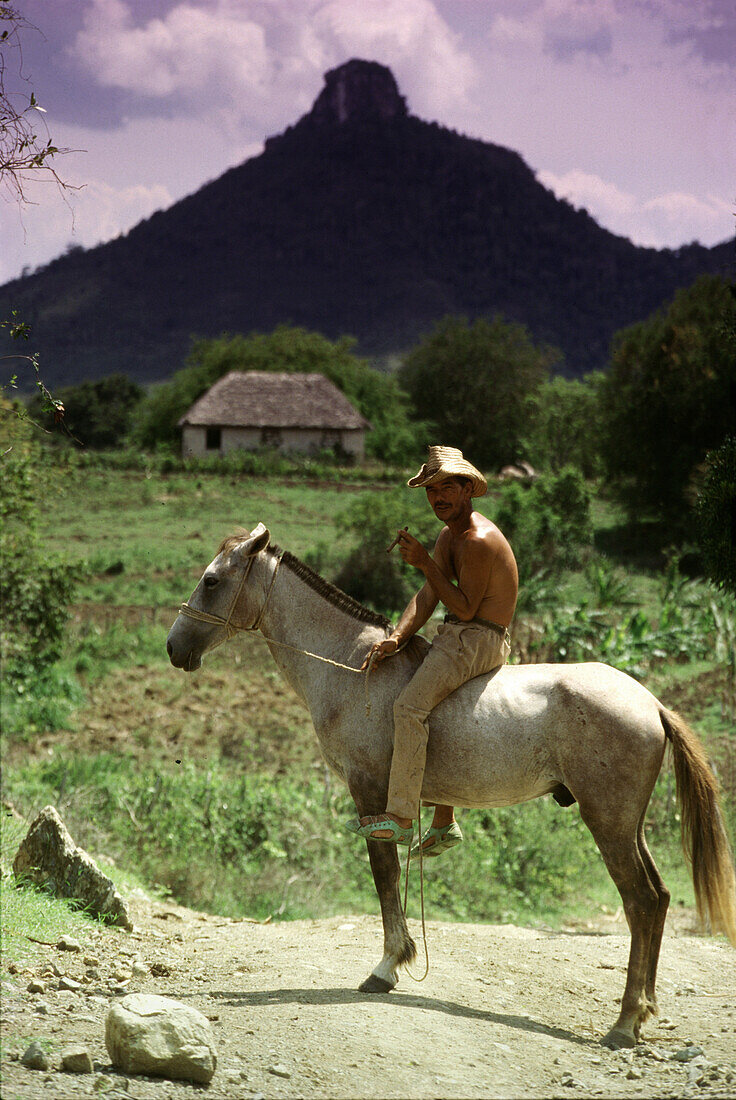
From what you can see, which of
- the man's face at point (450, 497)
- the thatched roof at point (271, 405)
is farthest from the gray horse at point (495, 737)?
the thatched roof at point (271, 405)

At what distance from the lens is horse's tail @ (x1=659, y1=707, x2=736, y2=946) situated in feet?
17.4

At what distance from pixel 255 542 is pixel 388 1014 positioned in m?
2.67

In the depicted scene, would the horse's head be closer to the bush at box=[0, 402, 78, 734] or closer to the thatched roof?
the bush at box=[0, 402, 78, 734]

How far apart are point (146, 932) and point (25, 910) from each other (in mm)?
923

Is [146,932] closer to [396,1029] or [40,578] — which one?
[396,1029]

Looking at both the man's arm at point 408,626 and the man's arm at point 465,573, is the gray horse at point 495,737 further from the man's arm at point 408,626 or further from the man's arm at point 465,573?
the man's arm at point 465,573

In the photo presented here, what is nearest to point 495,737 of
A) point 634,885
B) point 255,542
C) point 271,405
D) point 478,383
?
point 634,885

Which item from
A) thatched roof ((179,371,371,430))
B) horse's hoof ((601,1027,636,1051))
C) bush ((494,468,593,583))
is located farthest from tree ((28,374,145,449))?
horse's hoof ((601,1027,636,1051))

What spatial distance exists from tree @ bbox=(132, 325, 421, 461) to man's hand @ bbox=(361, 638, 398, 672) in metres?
44.4

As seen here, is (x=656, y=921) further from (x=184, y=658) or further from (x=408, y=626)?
(x=184, y=658)

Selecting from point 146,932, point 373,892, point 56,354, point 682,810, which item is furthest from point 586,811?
point 56,354

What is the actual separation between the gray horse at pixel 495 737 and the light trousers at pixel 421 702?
0.14 metres

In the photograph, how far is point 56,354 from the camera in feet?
463

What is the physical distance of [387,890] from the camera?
5.52 m
